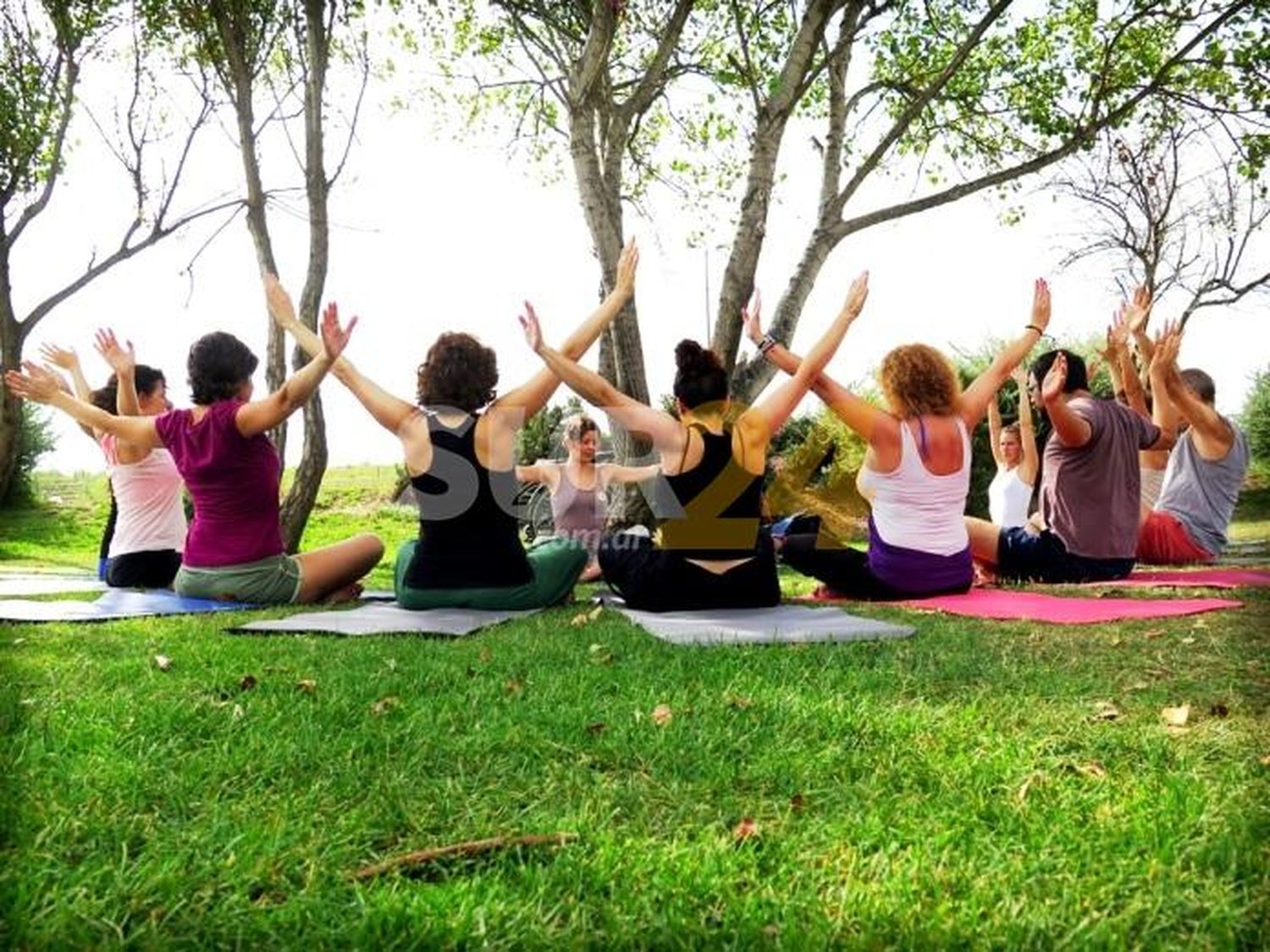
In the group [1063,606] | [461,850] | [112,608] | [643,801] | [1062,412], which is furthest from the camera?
[1062,412]

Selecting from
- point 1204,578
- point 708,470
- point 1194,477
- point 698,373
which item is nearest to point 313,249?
point 698,373

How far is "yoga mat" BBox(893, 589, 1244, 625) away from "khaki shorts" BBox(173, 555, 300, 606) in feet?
12.4

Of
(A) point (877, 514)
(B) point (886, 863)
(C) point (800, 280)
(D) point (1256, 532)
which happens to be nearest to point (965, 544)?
(A) point (877, 514)

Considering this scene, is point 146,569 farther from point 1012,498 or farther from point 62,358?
point 1012,498

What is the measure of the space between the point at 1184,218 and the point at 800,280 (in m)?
11.8

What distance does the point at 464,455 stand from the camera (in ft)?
18.0

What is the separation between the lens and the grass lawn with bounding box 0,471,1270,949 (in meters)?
1.78

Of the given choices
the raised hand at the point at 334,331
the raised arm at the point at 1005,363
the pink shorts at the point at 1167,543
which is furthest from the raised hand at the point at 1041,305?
the raised hand at the point at 334,331

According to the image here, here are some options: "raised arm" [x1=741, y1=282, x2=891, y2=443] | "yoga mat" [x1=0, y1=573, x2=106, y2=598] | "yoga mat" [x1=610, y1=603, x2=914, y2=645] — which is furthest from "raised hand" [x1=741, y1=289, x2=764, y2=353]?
"yoga mat" [x1=0, y1=573, x2=106, y2=598]

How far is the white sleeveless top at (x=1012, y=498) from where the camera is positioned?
8.52 metres

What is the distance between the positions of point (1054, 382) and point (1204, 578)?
200 cm

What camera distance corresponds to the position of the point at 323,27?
10.4m

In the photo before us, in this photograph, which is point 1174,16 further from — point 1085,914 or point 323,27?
point 1085,914

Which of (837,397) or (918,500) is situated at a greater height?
(837,397)
